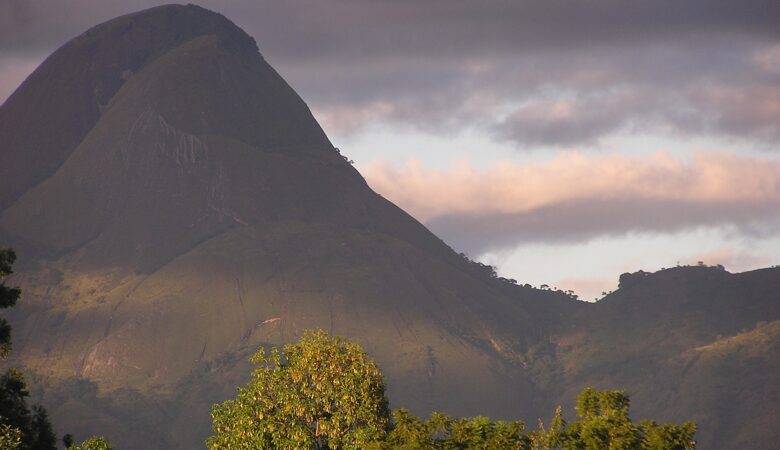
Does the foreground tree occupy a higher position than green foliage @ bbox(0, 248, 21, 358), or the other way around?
green foliage @ bbox(0, 248, 21, 358)

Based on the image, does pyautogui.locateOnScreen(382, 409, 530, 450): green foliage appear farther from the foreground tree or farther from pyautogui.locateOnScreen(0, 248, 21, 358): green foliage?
pyautogui.locateOnScreen(0, 248, 21, 358): green foliage

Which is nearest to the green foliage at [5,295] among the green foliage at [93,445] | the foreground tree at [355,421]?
the green foliage at [93,445]

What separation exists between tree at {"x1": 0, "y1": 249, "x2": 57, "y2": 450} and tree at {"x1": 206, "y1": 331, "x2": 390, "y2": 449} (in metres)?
14.1

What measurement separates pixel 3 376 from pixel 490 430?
33.5 meters

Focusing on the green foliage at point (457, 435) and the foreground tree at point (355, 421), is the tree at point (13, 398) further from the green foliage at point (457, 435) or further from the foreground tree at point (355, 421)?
the green foliage at point (457, 435)

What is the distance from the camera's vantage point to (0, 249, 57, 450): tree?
281 ft

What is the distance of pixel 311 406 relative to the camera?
78.0 m

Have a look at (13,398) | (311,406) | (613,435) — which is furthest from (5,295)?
(613,435)

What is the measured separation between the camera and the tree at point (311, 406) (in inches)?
3012

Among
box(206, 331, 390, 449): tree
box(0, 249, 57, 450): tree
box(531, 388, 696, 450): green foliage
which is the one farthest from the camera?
box(0, 249, 57, 450): tree

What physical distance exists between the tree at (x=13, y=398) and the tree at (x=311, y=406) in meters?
14.1

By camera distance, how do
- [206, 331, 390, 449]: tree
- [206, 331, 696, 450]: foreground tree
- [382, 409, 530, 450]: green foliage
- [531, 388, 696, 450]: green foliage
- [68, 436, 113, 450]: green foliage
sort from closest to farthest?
[531, 388, 696, 450]: green foliage → [382, 409, 530, 450]: green foliage → [206, 331, 696, 450]: foreground tree → [206, 331, 390, 449]: tree → [68, 436, 113, 450]: green foliage

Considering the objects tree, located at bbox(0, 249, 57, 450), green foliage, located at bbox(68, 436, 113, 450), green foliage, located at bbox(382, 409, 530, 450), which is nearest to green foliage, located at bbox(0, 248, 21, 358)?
tree, located at bbox(0, 249, 57, 450)

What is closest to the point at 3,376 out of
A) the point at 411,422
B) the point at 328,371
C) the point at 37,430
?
the point at 37,430
